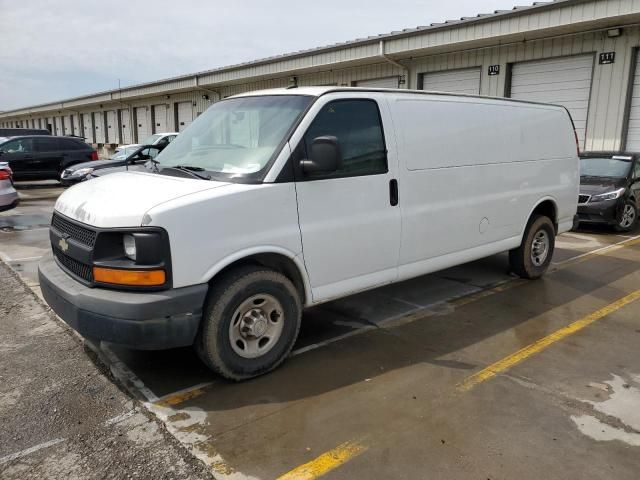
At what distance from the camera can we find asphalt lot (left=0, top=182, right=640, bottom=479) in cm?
291

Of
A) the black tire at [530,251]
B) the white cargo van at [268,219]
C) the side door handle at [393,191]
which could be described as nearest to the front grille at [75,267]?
the white cargo van at [268,219]

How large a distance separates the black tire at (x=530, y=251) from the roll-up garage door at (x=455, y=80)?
27.0 ft

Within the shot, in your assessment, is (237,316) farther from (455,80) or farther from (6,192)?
(455,80)

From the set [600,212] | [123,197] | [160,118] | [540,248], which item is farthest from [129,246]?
[160,118]

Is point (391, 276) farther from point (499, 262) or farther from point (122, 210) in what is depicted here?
point (499, 262)

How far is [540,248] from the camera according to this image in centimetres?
655

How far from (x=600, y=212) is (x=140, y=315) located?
8.97 meters

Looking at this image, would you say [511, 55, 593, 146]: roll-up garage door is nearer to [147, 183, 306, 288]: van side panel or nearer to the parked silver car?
[147, 183, 306, 288]: van side panel

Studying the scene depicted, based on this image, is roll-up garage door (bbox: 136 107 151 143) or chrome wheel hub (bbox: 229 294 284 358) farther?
roll-up garage door (bbox: 136 107 151 143)

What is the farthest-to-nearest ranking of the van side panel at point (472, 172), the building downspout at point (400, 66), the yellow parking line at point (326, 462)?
the building downspout at point (400, 66) < the van side panel at point (472, 172) < the yellow parking line at point (326, 462)

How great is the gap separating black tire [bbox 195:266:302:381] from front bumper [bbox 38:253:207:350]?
0.12 metres

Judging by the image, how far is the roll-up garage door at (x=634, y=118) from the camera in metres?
11.1

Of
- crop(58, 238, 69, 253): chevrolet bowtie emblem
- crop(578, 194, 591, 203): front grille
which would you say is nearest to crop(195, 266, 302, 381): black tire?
crop(58, 238, 69, 253): chevrolet bowtie emblem

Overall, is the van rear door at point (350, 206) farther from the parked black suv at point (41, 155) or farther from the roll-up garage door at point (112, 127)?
the roll-up garage door at point (112, 127)
